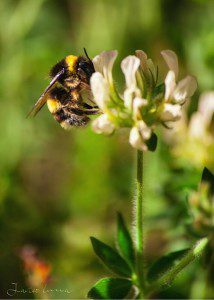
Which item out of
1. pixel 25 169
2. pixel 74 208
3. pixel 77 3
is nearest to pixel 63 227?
pixel 74 208

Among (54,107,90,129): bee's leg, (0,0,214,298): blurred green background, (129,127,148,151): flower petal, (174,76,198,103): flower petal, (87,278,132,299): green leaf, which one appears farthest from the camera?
(0,0,214,298): blurred green background

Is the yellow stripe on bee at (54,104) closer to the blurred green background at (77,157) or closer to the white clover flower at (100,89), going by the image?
the white clover flower at (100,89)

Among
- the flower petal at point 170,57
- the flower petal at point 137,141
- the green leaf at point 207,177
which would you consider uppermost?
the flower petal at point 170,57

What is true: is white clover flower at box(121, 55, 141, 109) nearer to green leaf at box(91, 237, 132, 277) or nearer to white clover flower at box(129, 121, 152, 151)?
white clover flower at box(129, 121, 152, 151)

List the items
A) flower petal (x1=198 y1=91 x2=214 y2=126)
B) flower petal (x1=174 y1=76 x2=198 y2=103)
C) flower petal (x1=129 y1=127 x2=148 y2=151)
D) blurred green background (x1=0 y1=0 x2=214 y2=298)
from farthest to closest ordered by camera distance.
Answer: blurred green background (x1=0 y1=0 x2=214 y2=298), flower petal (x1=198 y1=91 x2=214 y2=126), flower petal (x1=174 y1=76 x2=198 y2=103), flower petal (x1=129 y1=127 x2=148 y2=151)

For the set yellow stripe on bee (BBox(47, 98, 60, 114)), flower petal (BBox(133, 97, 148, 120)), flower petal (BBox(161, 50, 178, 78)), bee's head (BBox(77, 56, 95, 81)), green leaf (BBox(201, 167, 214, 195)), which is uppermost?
flower petal (BBox(161, 50, 178, 78))

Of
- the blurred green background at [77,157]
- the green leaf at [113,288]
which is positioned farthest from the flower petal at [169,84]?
the blurred green background at [77,157]

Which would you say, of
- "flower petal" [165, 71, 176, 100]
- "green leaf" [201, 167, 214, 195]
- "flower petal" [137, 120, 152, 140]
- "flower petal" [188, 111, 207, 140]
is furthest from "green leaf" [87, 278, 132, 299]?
"flower petal" [188, 111, 207, 140]
